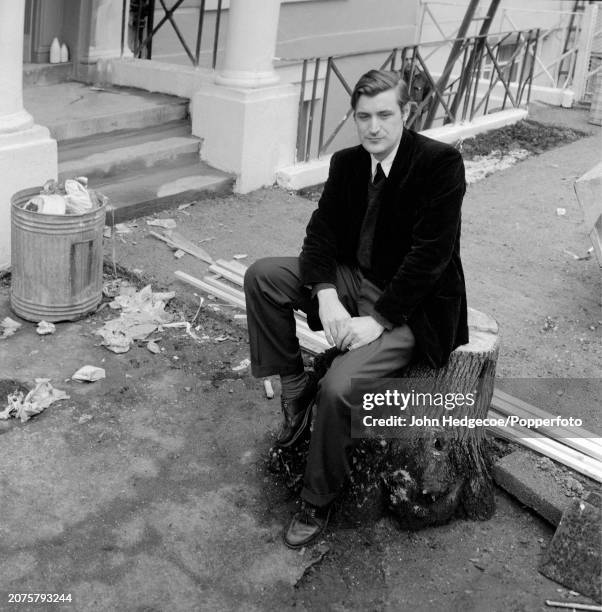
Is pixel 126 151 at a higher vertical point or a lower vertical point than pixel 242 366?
higher

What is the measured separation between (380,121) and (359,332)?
2.82 feet

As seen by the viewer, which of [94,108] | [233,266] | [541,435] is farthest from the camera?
[94,108]

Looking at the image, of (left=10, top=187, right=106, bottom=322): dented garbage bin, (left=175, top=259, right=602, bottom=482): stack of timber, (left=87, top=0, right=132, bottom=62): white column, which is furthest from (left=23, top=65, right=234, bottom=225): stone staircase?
(left=175, top=259, right=602, bottom=482): stack of timber

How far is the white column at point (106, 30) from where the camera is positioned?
857cm

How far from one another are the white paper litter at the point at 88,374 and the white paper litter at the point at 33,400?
147 mm

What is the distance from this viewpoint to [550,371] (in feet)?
16.8

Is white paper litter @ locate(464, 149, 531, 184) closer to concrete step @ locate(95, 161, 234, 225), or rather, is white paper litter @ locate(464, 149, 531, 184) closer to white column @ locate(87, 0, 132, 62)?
concrete step @ locate(95, 161, 234, 225)

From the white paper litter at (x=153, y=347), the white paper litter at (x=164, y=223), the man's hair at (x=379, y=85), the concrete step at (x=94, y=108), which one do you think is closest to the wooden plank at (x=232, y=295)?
the white paper litter at (x=153, y=347)

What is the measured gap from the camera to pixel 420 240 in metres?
3.62

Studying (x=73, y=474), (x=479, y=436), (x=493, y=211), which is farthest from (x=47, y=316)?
(x=493, y=211)

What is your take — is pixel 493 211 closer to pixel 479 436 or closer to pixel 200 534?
pixel 479 436

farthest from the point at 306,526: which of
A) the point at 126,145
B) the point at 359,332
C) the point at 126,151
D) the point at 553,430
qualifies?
the point at 126,145

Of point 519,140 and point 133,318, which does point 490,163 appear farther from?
point 133,318

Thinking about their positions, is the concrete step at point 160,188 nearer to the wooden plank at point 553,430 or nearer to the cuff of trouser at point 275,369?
the cuff of trouser at point 275,369
